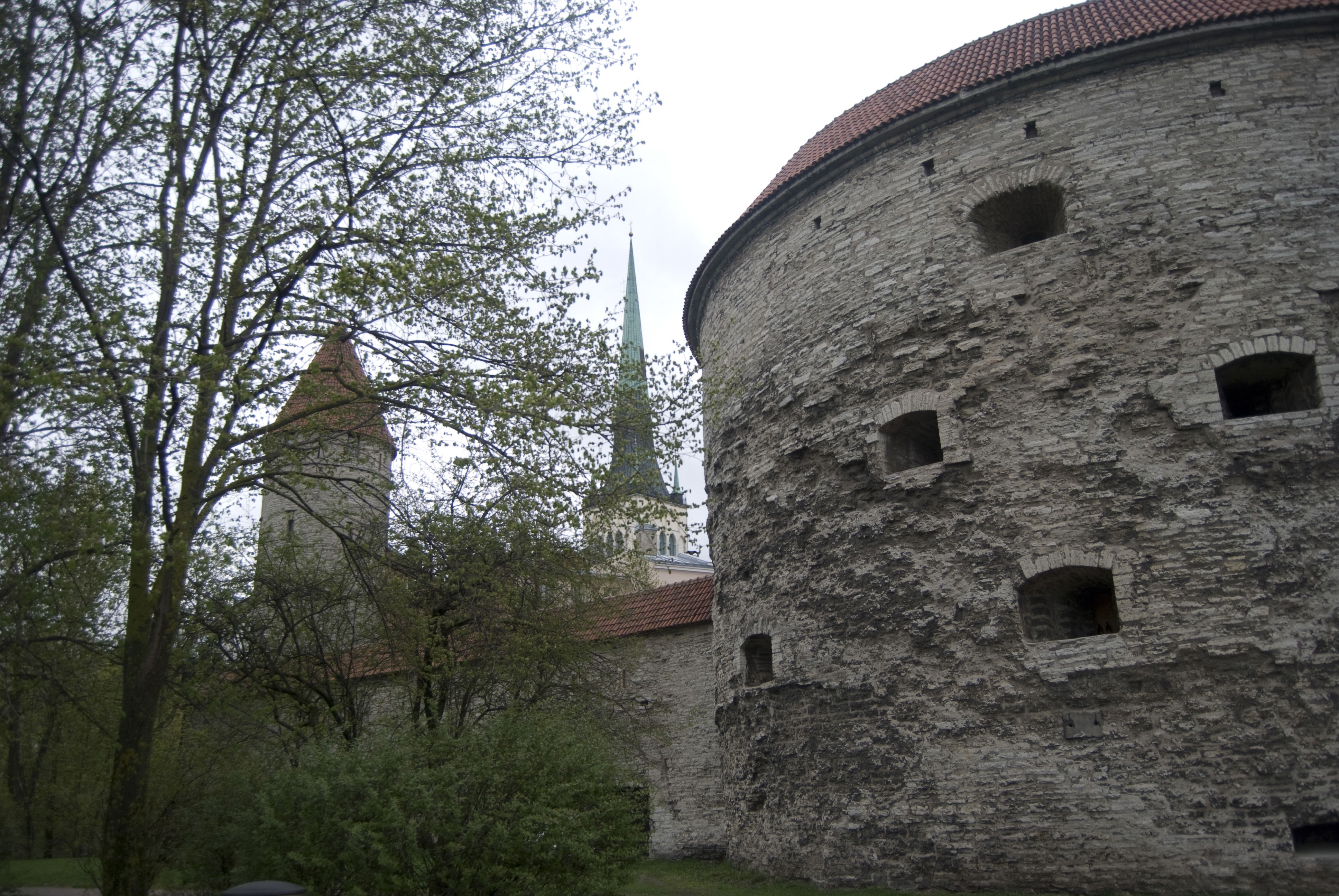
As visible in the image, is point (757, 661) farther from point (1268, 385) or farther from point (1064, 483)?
point (1268, 385)

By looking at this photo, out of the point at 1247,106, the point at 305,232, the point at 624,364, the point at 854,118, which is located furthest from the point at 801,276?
the point at 305,232

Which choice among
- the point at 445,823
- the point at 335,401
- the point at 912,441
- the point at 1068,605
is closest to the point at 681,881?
the point at 445,823

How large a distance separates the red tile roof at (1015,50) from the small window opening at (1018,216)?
119 centimetres

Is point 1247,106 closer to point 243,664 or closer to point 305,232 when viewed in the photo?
point 305,232

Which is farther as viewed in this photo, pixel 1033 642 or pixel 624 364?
pixel 624 364

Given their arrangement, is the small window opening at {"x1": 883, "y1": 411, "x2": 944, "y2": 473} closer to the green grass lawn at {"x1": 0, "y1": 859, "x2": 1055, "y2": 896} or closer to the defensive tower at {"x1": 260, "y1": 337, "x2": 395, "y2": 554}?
the green grass lawn at {"x1": 0, "y1": 859, "x2": 1055, "y2": 896}

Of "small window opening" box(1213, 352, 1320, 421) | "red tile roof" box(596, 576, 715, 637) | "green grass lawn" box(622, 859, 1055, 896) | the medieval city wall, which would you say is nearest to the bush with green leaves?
"green grass lawn" box(622, 859, 1055, 896)

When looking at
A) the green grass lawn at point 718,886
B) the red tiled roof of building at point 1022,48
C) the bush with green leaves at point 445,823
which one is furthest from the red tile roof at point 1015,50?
the green grass lawn at point 718,886

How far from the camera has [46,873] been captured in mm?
14820

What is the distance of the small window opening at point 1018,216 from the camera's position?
9695 mm

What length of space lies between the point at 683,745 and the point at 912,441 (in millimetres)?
6416

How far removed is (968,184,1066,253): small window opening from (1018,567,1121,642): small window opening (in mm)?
3213

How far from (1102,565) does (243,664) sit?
8.90 metres

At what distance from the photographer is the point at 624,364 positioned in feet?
29.7
